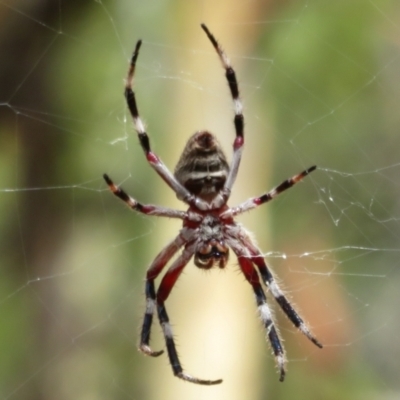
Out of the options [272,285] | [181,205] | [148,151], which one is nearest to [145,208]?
[148,151]

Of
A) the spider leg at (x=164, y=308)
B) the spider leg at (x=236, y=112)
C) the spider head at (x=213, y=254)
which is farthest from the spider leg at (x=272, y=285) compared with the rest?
the spider leg at (x=236, y=112)

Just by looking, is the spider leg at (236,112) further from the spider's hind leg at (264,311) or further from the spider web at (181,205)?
the spider web at (181,205)

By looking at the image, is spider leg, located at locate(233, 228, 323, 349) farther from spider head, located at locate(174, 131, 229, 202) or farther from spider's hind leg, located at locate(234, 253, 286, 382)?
spider head, located at locate(174, 131, 229, 202)


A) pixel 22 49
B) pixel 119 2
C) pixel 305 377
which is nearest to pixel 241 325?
pixel 305 377

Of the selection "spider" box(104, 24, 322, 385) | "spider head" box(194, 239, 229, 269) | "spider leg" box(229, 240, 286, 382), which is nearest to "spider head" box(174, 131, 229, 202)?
"spider" box(104, 24, 322, 385)

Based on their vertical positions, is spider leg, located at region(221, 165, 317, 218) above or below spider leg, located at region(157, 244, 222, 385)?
above
